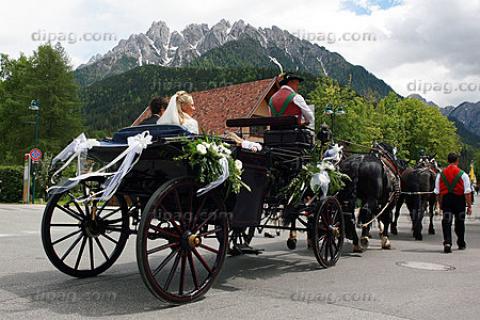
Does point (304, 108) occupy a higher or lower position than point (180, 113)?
higher

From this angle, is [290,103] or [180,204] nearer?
[180,204]

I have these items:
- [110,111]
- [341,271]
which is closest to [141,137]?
[341,271]

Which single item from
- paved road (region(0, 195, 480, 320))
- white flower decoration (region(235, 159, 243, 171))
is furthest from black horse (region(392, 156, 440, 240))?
white flower decoration (region(235, 159, 243, 171))

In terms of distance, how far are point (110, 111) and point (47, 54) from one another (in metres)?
51.4

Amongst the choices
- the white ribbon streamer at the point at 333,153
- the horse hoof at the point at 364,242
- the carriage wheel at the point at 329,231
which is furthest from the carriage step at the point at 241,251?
the horse hoof at the point at 364,242

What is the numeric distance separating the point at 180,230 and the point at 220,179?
632 millimetres

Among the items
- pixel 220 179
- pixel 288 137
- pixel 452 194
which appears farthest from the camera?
pixel 452 194

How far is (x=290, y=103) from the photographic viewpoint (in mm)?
7066

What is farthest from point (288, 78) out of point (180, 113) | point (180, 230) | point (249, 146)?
point (180, 230)

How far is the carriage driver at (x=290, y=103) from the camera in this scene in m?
6.99

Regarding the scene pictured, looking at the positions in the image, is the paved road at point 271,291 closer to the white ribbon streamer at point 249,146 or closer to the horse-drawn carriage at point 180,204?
the horse-drawn carriage at point 180,204

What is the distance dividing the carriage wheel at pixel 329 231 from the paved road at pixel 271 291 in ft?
0.70

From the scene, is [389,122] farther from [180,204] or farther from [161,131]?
[180,204]

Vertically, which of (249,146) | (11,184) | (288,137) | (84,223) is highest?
(288,137)
